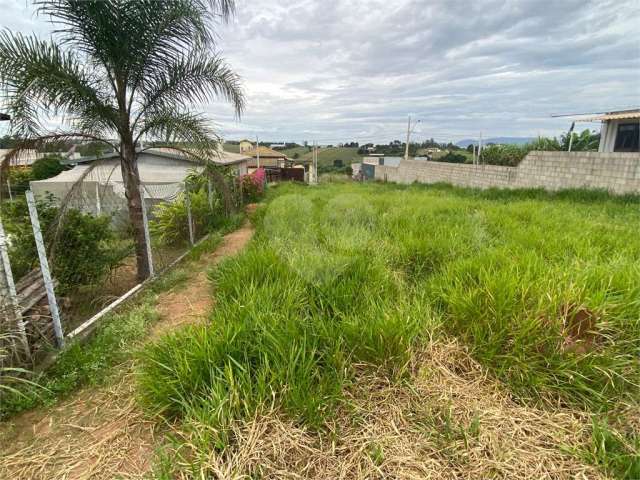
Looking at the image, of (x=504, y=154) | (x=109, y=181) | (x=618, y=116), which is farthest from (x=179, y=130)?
(x=504, y=154)

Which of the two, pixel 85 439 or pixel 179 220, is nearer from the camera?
pixel 85 439

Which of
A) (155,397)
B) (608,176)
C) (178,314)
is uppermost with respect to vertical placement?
(608,176)

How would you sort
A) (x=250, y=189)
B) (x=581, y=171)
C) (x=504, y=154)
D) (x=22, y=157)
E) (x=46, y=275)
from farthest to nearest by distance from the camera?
(x=504, y=154)
(x=250, y=189)
(x=581, y=171)
(x=22, y=157)
(x=46, y=275)

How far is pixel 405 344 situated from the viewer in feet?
6.59

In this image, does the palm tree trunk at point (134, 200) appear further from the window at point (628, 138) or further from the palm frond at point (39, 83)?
the window at point (628, 138)

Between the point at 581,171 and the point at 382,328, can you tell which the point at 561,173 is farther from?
the point at 382,328

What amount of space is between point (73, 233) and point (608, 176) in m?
11.3

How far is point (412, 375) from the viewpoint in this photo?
1965 millimetres

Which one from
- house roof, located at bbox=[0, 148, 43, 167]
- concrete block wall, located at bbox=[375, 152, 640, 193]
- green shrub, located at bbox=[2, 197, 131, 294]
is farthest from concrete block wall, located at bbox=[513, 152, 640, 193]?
house roof, located at bbox=[0, 148, 43, 167]

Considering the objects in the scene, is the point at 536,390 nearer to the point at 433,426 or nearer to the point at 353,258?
the point at 433,426

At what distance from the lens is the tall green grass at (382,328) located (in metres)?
1.75

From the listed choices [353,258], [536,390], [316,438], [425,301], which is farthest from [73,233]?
[536,390]

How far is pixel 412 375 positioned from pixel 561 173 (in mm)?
10202

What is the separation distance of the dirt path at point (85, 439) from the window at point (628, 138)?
65.4 feet
